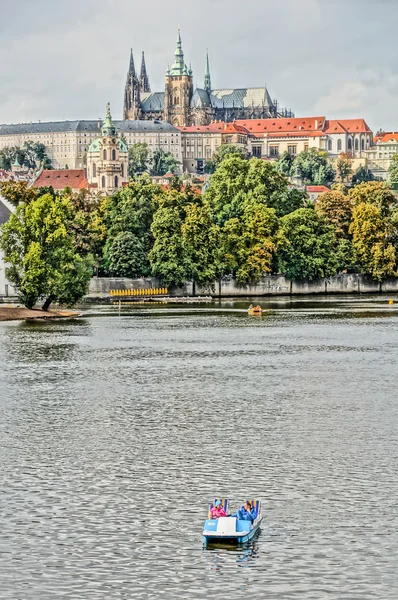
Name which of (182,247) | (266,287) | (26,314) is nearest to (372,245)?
(266,287)

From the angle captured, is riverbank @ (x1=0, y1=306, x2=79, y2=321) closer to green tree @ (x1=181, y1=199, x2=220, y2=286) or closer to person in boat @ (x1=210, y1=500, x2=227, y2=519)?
green tree @ (x1=181, y1=199, x2=220, y2=286)

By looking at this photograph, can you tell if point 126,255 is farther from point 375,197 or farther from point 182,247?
point 375,197

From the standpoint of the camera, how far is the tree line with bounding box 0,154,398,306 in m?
128

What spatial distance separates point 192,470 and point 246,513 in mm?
7094

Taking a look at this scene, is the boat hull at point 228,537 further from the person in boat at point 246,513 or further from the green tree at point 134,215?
the green tree at point 134,215

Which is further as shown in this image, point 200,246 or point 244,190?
point 244,190

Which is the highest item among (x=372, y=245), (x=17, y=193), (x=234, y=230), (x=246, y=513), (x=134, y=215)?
(x=17, y=193)

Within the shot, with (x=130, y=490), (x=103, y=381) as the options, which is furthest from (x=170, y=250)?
(x=130, y=490)

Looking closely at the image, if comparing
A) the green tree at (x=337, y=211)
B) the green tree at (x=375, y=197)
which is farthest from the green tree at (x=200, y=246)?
the green tree at (x=375, y=197)

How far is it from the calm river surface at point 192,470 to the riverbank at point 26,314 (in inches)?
1008

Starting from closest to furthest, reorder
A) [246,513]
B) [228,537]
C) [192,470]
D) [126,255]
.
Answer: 1. [228,537]
2. [246,513]
3. [192,470]
4. [126,255]

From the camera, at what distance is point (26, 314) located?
96812 mm

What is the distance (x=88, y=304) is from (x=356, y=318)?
107 feet

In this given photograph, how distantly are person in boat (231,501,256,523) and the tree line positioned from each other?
90.6 metres
